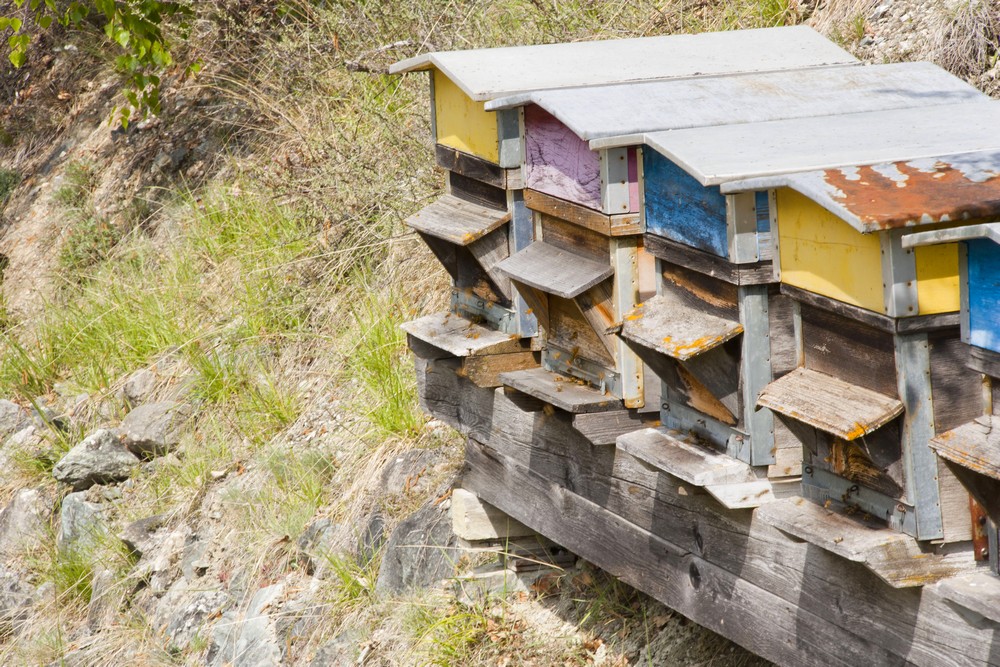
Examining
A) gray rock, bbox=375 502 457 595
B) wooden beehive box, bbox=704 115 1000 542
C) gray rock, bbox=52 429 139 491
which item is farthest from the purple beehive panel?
gray rock, bbox=52 429 139 491

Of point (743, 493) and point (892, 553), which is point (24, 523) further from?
point (892, 553)

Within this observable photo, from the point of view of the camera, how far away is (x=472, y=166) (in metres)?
3.62

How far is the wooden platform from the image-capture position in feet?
7.55

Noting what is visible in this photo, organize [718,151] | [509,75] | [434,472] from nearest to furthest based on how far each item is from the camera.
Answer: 1. [718,151]
2. [509,75]
3. [434,472]

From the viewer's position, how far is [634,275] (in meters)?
2.99

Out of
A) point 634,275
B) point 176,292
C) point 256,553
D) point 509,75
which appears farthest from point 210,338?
point 634,275

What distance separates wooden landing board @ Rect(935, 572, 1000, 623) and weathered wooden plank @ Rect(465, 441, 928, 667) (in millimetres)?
185

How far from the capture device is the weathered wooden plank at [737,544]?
225 centimetres

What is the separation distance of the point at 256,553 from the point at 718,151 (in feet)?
12.1

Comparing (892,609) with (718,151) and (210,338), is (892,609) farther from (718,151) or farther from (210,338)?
(210,338)

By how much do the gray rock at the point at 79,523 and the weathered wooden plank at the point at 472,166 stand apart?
361cm

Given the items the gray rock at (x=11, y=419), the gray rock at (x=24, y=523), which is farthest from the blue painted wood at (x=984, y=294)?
the gray rock at (x=11, y=419)

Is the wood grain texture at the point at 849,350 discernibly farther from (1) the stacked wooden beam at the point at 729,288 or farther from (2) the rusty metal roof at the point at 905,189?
(2) the rusty metal roof at the point at 905,189

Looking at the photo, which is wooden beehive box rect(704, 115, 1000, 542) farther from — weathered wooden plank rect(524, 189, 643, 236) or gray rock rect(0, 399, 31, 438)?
gray rock rect(0, 399, 31, 438)
